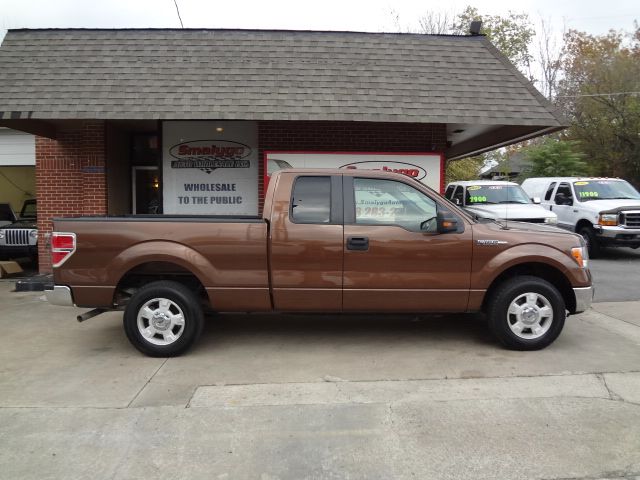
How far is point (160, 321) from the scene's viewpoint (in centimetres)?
523

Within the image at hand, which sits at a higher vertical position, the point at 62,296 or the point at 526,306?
the point at 62,296

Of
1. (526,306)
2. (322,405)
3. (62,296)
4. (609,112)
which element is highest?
(609,112)

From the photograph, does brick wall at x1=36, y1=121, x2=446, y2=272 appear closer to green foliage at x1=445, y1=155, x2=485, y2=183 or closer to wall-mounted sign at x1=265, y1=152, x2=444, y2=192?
wall-mounted sign at x1=265, y1=152, x2=444, y2=192

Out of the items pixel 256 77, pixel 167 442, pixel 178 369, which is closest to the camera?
pixel 167 442

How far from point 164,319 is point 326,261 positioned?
5.61 ft

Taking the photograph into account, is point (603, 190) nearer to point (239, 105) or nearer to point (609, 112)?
point (239, 105)

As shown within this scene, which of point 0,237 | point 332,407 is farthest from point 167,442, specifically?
point 0,237

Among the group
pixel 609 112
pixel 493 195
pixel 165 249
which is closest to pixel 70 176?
pixel 165 249

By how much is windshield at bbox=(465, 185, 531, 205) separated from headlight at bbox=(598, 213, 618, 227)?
6.28 feet

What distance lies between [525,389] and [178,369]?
3.12 meters

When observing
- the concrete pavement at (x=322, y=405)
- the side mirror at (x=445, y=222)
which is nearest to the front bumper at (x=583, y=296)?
the concrete pavement at (x=322, y=405)

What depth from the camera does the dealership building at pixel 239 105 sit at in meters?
8.07

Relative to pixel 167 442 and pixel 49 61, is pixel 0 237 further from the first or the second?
pixel 167 442

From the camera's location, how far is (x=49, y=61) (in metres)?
8.77
